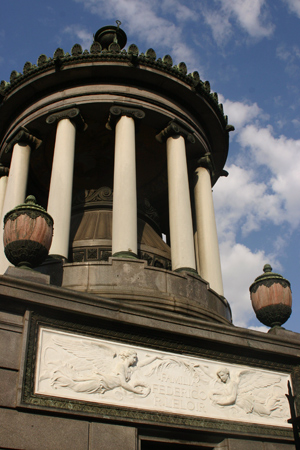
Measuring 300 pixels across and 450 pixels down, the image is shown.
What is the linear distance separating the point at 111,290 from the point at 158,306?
1450 mm

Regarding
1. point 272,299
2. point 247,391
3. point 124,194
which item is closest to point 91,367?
point 247,391

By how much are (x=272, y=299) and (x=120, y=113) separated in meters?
9.70

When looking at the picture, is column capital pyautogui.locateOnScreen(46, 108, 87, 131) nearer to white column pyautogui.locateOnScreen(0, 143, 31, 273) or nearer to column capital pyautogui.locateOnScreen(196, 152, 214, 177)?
white column pyautogui.locateOnScreen(0, 143, 31, 273)

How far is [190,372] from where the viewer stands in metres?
13.7

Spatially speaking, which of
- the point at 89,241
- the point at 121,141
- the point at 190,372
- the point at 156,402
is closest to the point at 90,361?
the point at 156,402

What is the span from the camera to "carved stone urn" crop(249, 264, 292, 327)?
1641 centimetres

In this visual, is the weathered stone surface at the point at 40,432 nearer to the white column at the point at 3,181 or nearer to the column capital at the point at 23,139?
the column capital at the point at 23,139

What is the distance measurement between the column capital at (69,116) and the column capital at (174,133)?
3.19 meters

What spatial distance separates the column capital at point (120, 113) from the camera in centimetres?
2172

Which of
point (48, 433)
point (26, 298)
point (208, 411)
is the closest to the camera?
point (48, 433)

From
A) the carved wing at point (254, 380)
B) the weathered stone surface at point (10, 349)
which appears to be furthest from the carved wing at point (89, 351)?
the carved wing at point (254, 380)

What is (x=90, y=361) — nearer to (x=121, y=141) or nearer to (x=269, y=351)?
(x=269, y=351)

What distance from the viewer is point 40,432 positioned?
11.0 meters

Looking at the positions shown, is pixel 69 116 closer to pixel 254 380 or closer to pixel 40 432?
pixel 254 380
